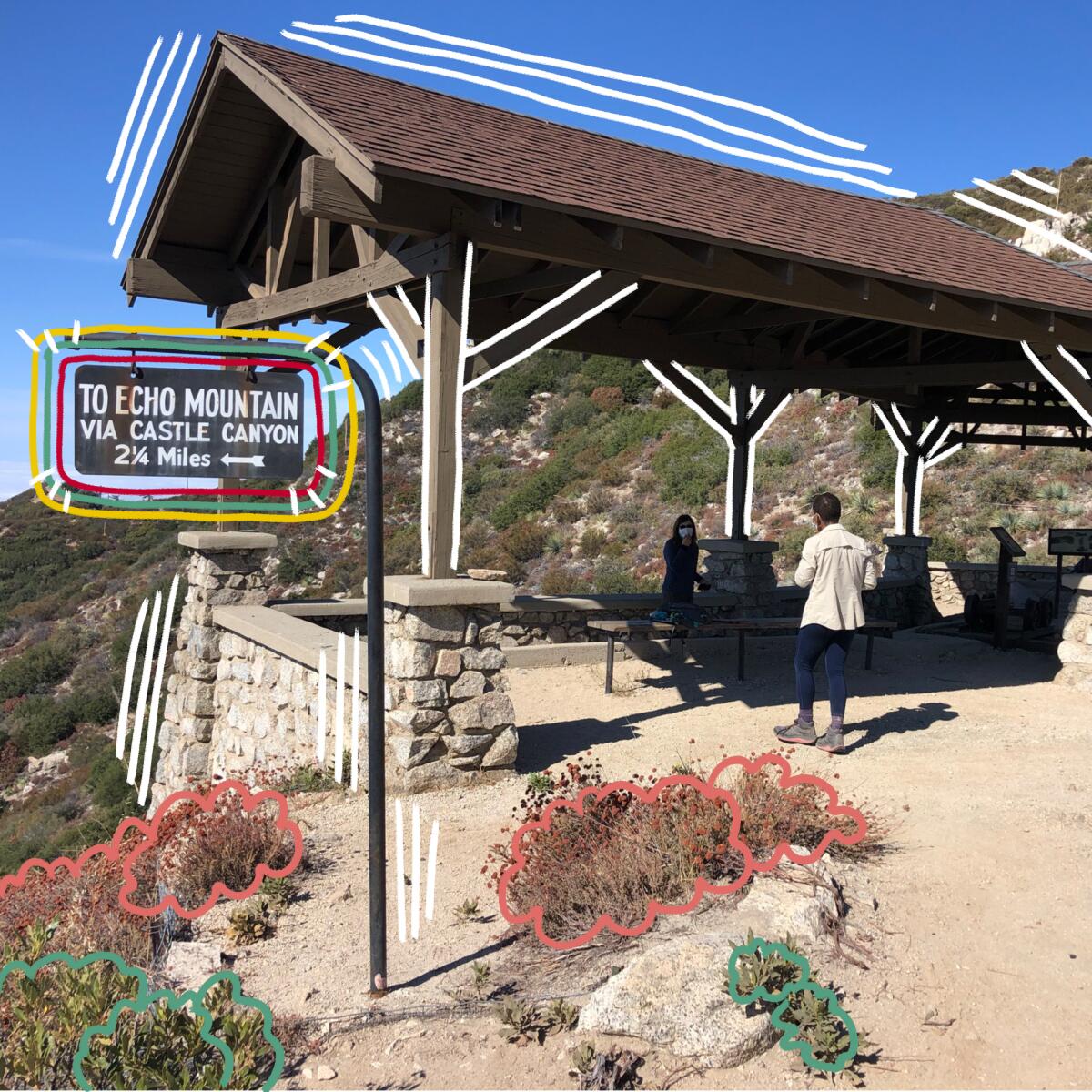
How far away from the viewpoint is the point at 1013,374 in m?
11.6

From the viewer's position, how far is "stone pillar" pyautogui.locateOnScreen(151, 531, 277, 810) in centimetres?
992

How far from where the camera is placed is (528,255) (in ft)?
22.2

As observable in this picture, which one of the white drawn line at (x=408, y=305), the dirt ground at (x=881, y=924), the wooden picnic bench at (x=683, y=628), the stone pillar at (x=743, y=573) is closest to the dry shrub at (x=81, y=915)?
the dirt ground at (x=881, y=924)

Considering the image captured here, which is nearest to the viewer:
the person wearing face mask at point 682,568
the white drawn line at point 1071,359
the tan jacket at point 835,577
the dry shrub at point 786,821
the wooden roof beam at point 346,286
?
the dry shrub at point 786,821

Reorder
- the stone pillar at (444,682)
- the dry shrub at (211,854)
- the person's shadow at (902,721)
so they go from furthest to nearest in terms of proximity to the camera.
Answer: the person's shadow at (902,721)
the stone pillar at (444,682)
the dry shrub at (211,854)

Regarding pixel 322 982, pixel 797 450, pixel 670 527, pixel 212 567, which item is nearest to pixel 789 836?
pixel 322 982

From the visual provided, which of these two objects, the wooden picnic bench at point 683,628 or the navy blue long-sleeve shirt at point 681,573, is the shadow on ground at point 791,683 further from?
the navy blue long-sleeve shirt at point 681,573

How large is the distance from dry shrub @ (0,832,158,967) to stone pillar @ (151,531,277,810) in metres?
4.75

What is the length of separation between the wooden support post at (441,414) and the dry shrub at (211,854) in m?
1.94

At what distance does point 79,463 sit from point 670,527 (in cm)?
2254

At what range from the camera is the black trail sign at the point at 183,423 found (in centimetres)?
299

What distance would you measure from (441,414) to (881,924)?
152 inches

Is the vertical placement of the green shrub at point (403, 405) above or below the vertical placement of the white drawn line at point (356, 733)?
above

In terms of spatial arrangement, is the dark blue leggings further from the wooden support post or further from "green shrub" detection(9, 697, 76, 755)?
"green shrub" detection(9, 697, 76, 755)
